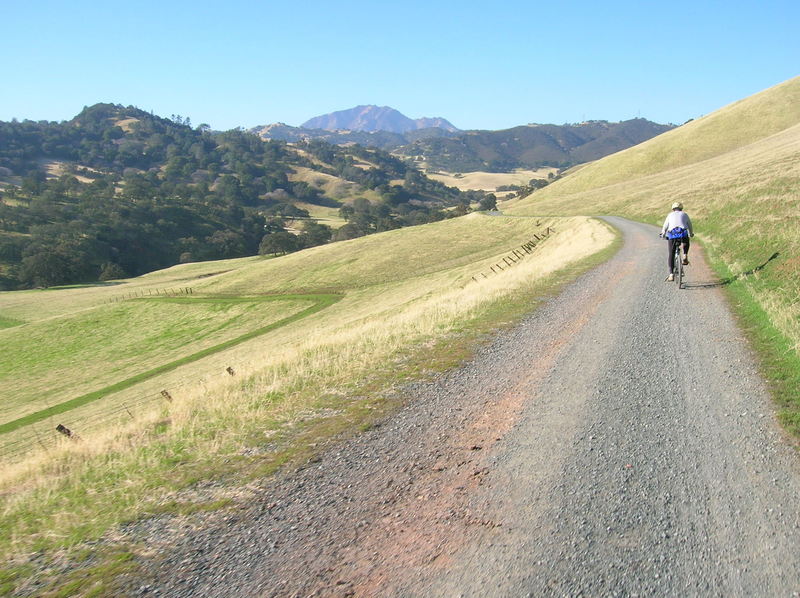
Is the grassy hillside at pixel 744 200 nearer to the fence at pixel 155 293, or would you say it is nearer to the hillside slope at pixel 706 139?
the hillside slope at pixel 706 139

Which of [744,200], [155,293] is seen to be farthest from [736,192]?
[155,293]

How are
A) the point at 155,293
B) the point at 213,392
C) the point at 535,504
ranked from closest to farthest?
the point at 535,504 < the point at 213,392 < the point at 155,293

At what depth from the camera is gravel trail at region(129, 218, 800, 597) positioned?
502 centimetres

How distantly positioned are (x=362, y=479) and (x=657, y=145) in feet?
407

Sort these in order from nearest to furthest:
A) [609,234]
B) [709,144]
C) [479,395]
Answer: [479,395], [609,234], [709,144]

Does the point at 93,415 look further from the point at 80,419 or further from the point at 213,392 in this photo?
the point at 213,392

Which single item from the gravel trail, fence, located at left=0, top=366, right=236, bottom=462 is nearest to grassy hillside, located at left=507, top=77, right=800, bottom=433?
the gravel trail

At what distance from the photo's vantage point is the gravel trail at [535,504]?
502 cm

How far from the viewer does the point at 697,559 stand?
5.06m

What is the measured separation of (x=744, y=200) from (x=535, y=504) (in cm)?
4068

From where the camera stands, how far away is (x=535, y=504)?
240 inches

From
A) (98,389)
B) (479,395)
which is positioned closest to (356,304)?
(98,389)

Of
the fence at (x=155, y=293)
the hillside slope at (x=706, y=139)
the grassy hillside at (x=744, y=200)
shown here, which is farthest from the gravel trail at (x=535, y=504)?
the hillside slope at (x=706, y=139)

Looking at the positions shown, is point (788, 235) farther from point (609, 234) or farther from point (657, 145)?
point (657, 145)
